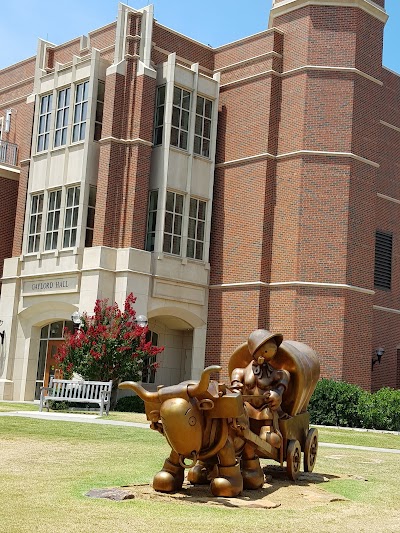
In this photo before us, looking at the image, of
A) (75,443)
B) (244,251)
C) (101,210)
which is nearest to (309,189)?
(244,251)

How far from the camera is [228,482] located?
7074mm

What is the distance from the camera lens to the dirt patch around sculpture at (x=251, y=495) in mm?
6867

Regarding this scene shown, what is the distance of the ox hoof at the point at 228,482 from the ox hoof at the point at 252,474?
32cm

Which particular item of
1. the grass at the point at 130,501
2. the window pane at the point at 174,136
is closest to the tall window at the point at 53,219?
the window pane at the point at 174,136

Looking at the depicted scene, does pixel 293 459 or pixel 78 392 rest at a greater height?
pixel 78 392

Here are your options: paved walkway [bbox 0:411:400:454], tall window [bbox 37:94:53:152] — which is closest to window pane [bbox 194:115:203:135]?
tall window [bbox 37:94:53:152]

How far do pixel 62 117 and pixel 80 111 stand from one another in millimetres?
1111

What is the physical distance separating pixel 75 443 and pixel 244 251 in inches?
636

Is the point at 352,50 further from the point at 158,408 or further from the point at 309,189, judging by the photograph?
the point at 158,408

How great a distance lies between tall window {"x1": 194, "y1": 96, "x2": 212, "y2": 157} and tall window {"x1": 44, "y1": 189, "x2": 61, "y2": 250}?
217 inches

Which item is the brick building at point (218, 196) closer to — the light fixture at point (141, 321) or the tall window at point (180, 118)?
the tall window at point (180, 118)

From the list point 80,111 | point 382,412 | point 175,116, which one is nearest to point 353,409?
point 382,412

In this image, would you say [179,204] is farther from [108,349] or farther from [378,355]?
[378,355]

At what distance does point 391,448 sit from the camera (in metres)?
16.2
